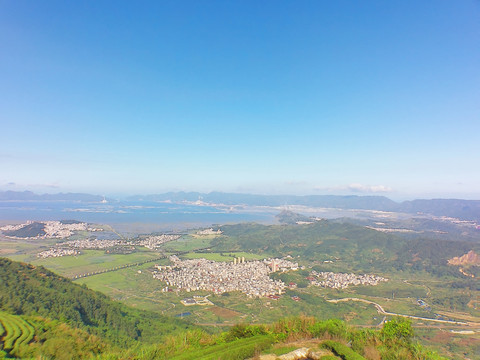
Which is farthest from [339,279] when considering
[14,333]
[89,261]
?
[89,261]

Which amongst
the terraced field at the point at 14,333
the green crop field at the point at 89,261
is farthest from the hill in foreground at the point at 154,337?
the green crop field at the point at 89,261

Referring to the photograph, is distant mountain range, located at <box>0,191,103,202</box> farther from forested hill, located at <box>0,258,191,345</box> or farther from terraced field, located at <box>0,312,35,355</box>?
terraced field, located at <box>0,312,35,355</box>

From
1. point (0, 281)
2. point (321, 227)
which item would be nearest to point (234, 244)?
point (321, 227)

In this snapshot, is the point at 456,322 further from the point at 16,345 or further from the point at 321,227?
the point at 321,227

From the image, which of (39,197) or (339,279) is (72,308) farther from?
(39,197)

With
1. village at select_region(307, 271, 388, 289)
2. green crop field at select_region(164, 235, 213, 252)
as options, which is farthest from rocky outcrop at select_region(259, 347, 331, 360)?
green crop field at select_region(164, 235, 213, 252)

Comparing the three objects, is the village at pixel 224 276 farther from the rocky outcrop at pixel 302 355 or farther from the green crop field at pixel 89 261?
the rocky outcrop at pixel 302 355
